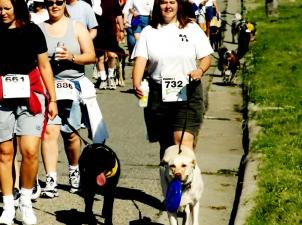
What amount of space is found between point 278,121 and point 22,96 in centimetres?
441

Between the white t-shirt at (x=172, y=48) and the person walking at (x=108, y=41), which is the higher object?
the white t-shirt at (x=172, y=48)

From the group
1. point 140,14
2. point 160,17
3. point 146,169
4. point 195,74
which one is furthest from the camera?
point 140,14

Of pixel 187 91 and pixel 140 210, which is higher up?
pixel 187 91

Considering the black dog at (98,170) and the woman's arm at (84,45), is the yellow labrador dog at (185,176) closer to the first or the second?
the black dog at (98,170)

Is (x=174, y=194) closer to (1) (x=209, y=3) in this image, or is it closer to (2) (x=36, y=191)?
(2) (x=36, y=191)

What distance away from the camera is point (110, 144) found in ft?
32.3

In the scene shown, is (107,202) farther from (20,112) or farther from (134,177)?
(134,177)

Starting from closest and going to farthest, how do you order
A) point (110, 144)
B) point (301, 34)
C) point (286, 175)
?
point (286, 175)
point (110, 144)
point (301, 34)

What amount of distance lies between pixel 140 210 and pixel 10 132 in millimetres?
1349

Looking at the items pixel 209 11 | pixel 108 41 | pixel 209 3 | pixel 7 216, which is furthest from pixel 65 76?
pixel 209 3

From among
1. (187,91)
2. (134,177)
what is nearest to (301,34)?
(134,177)

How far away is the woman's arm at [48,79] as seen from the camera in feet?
21.8

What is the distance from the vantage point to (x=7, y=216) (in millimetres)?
6715

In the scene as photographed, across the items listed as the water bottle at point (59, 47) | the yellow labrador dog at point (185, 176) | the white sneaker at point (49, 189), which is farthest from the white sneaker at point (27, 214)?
the water bottle at point (59, 47)
